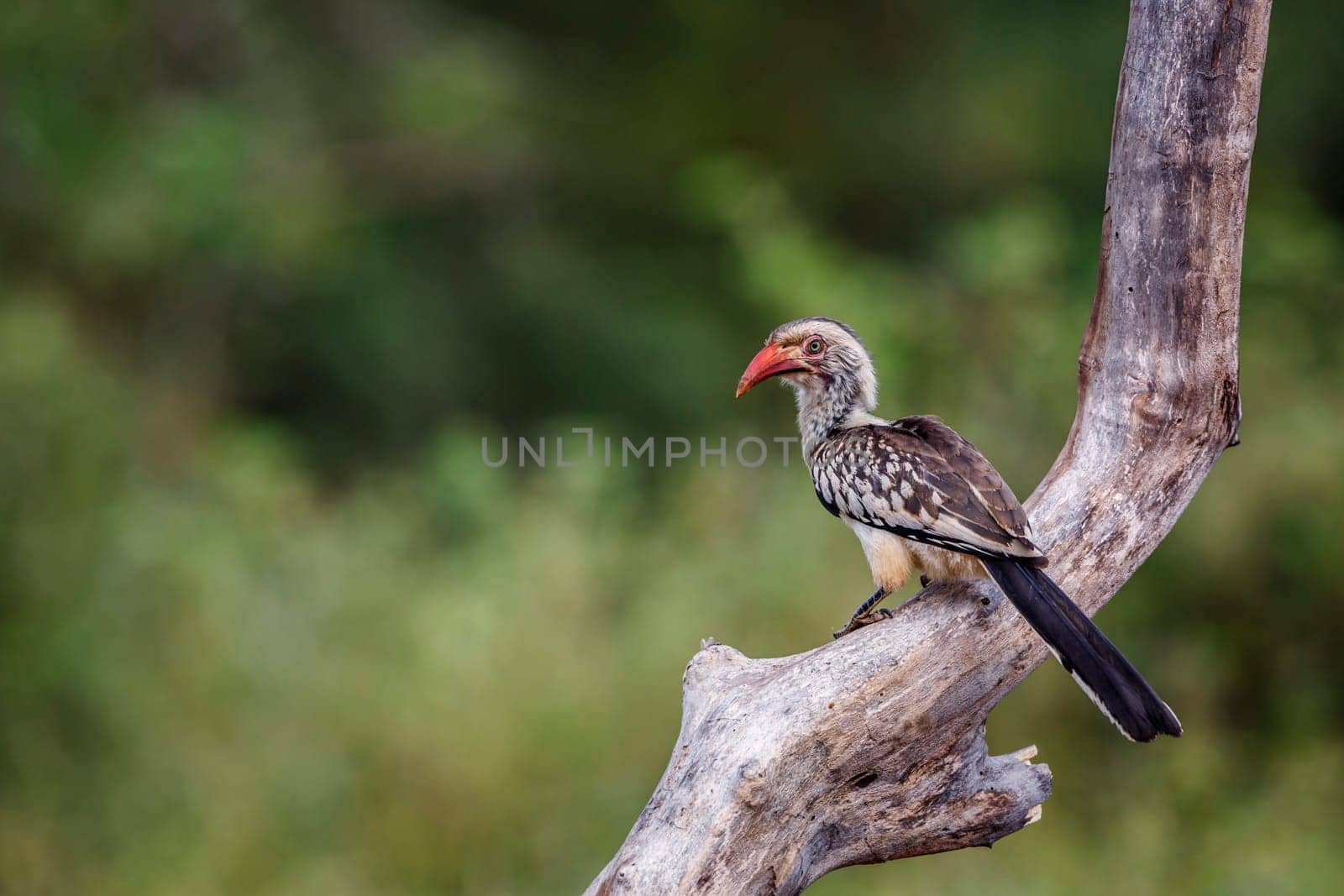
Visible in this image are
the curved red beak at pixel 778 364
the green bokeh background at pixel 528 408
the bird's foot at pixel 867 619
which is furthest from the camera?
the green bokeh background at pixel 528 408

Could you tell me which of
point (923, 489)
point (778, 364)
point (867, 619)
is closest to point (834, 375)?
point (778, 364)

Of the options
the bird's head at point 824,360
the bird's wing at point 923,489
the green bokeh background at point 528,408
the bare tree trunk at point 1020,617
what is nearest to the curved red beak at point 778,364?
the bird's head at point 824,360

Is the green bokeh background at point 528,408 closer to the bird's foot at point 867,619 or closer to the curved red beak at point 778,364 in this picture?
the curved red beak at point 778,364

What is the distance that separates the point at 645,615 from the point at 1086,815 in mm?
2075

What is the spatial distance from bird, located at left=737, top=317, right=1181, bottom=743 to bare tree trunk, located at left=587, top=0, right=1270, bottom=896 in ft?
0.50

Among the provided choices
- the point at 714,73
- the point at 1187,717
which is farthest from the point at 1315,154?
the point at 1187,717

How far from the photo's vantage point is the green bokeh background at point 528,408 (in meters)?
5.35

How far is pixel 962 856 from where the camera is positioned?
17.5 ft

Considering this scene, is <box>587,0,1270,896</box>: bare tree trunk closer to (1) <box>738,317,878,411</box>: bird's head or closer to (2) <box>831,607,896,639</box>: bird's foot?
(2) <box>831,607,896,639</box>: bird's foot

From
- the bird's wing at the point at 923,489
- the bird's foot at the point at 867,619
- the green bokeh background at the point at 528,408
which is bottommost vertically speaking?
the bird's foot at the point at 867,619

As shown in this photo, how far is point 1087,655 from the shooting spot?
2.62 m

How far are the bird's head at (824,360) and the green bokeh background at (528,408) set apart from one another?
2376 mm

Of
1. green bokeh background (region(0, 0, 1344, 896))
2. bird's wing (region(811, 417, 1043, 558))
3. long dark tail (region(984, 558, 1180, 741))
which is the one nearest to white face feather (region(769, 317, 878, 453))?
bird's wing (region(811, 417, 1043, 558))

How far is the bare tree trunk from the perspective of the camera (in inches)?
107
